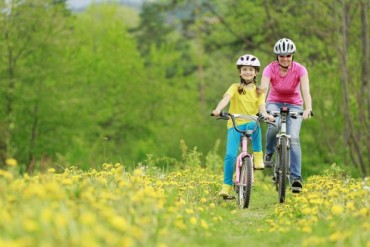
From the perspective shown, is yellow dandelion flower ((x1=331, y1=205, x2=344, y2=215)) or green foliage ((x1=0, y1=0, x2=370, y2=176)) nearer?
yellow dandelion flower ((x1=331, y1=205, x2=344, y2=215))

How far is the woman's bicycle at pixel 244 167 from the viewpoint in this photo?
8617 mm

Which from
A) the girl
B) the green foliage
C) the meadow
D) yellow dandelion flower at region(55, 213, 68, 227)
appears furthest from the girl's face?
yellow dandelion flower at region(55, 213, 68, 227)

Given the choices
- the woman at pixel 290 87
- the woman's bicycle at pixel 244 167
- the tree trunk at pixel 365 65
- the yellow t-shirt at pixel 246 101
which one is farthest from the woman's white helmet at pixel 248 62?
the tree trunk at pixel 365 65

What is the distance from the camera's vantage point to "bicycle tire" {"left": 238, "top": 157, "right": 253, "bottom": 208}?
8578mm

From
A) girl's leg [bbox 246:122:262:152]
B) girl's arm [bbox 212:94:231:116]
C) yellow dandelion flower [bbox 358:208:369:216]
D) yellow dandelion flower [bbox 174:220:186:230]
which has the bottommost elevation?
yellow dandelion flower [bbox 174:220:186:230]

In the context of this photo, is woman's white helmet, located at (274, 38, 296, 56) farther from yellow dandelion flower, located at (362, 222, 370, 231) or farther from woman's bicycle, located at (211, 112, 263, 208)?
yellow dandelion flower, located at (362, 222, 370, 231)

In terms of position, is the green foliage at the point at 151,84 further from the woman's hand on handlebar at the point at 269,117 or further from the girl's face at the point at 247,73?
the woman's hand on handlebar at the point at 269,117

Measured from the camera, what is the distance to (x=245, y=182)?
8.73m

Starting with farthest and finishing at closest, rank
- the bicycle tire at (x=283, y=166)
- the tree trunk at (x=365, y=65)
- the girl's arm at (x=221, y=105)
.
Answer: the tree trunk at (x=365, y=65)
the bicycle tire at (x=283, y=166)
the girl's arm at (x=221, y=105)

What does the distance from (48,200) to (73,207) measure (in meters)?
0.25

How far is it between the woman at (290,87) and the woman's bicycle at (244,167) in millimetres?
683

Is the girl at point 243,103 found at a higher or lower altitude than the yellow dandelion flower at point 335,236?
higher

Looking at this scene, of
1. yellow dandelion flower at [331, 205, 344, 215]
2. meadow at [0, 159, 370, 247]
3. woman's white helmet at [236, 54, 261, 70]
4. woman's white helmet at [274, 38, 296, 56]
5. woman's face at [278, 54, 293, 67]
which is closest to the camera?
meadow at [0, 159, 370, 247]

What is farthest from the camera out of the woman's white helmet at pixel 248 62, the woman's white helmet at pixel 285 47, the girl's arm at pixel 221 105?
the woman's white helmet at pixel 285 47
